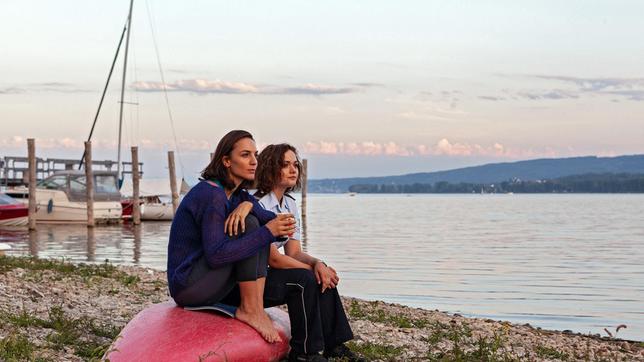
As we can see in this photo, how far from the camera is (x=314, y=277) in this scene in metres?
6.88

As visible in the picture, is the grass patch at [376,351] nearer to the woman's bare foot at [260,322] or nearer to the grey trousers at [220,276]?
the woman's bare foot at [260,322]

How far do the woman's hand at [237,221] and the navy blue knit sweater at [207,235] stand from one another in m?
0.04

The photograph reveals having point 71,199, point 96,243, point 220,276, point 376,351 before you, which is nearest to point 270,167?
point 220,276

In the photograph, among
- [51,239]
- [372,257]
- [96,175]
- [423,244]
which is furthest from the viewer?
[96,175]

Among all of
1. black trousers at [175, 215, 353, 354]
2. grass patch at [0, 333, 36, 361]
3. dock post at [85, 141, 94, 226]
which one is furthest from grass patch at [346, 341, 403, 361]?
dock post at [85, 141, 94, 226]

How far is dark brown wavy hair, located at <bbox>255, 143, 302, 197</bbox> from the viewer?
7402mm

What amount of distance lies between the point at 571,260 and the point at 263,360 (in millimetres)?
25509

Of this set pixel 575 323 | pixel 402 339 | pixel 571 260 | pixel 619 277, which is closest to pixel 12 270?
pixel 402 339

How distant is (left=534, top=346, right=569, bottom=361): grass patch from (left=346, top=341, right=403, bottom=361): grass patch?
1.84m

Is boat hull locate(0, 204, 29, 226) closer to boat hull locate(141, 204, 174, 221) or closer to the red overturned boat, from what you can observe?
the red overturned boat

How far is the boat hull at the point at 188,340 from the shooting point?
6363mm

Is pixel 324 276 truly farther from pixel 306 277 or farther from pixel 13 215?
pixel 13 215

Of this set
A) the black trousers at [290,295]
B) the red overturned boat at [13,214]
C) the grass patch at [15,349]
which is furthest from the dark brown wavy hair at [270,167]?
the red overturned boat at [13,214]

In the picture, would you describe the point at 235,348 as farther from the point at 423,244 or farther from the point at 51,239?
the point at 423,244
